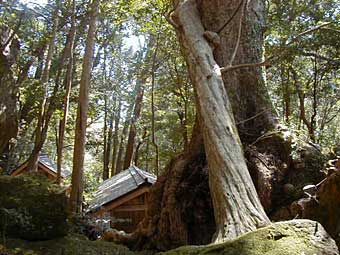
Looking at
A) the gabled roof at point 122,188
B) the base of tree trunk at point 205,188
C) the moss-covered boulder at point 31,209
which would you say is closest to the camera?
the moss-covered boulder at point 31,209

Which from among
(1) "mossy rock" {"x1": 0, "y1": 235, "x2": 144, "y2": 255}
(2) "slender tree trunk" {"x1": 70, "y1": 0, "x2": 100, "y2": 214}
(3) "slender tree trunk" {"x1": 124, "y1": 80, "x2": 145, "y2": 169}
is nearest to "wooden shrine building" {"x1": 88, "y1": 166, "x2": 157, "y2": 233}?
(2) "slender tree trunk" {"x1": 70, "y1": 0, "x2": 100, "y2": 214}

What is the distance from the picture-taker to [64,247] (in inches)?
188

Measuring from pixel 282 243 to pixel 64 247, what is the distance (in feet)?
9.93

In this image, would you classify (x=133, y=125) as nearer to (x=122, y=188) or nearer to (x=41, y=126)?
(x=122, y=188)

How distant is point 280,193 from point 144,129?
19391 millimetres

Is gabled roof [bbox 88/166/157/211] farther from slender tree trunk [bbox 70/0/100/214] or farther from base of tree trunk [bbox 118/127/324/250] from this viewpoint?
base of tree trunk [bbox 118/127/324/250]

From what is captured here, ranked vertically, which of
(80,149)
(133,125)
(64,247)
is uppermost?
(133,125)

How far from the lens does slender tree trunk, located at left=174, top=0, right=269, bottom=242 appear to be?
3.63 m

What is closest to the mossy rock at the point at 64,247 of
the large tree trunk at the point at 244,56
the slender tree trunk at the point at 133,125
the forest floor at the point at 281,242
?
the forest floor at the point at 281,242

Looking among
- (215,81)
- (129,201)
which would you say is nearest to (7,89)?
(129,201)

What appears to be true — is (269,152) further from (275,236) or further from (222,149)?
(275,236)

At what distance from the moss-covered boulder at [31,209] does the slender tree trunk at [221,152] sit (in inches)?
87.0

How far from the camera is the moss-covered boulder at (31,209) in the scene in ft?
15.1

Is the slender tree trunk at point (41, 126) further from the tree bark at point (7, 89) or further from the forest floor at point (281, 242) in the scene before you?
the forest floor at point (281, 242)
